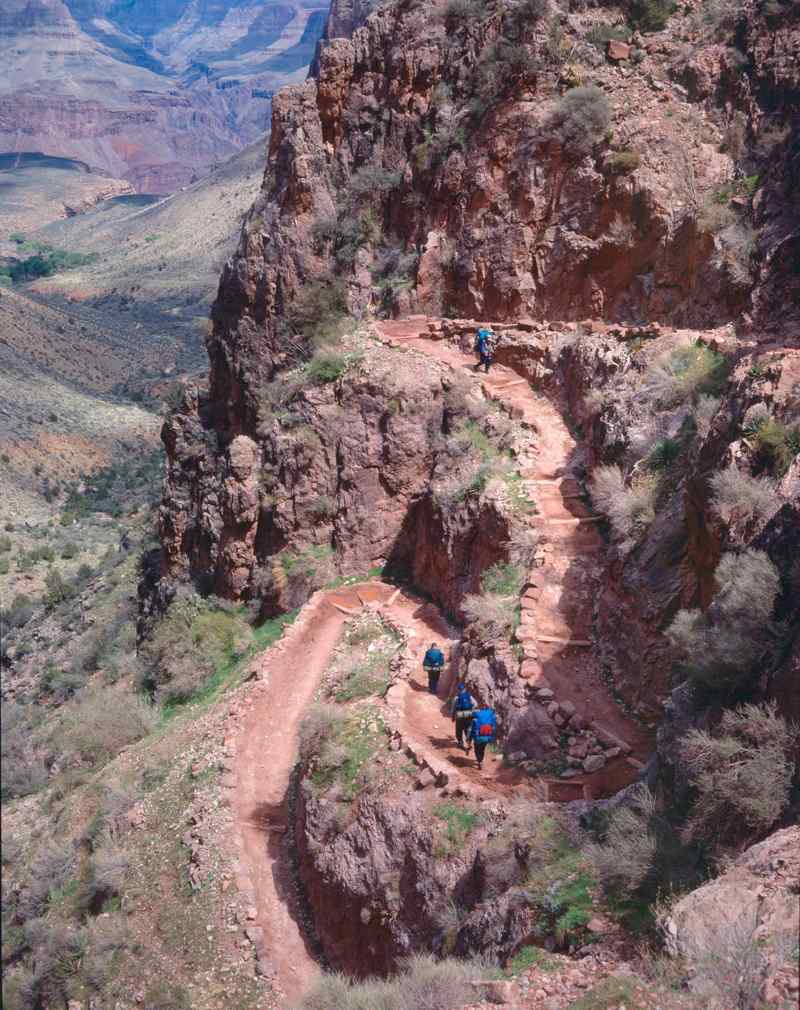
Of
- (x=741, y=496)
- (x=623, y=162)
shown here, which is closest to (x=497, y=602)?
(x=741, y=496)

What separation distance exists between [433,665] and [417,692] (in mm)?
549

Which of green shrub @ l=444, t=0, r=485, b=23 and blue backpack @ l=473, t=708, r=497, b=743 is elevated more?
green shrub @ l=444, t=0, r=485, b=23

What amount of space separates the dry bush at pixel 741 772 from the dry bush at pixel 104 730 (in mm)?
11821

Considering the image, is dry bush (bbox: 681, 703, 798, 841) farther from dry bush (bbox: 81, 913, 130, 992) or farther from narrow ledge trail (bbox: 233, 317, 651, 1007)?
dry bush (bbox: 81, 913, 130, 992)

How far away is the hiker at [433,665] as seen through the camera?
12398 mm

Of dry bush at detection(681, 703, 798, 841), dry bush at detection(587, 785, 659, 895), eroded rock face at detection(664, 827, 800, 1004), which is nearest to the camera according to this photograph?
eroded rock face at detection(664, 827, 800, 1004)

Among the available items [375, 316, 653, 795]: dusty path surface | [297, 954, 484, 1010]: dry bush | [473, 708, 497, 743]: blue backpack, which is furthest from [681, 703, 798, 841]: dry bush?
[473, 708, 497, 743]: blue backpack

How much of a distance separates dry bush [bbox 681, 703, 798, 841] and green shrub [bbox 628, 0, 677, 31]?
19581mm

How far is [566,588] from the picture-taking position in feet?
40.8

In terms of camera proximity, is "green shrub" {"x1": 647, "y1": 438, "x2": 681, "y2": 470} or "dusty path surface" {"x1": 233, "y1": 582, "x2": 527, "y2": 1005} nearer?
"dusty path surface" {"x1": 233, "y1": 582, "x2": 527, "y2": 1005}

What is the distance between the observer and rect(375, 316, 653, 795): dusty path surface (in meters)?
10.4

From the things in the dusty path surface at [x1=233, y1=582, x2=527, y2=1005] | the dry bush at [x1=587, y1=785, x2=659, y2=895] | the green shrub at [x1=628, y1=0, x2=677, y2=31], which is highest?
the green shrub at [x1=628, y1=0, x2=677, y2=31]

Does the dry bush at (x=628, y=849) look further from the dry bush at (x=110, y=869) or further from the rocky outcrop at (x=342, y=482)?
the rocky outcrop at (x=342, y=482)

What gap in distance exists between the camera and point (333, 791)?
11031 millimetres
